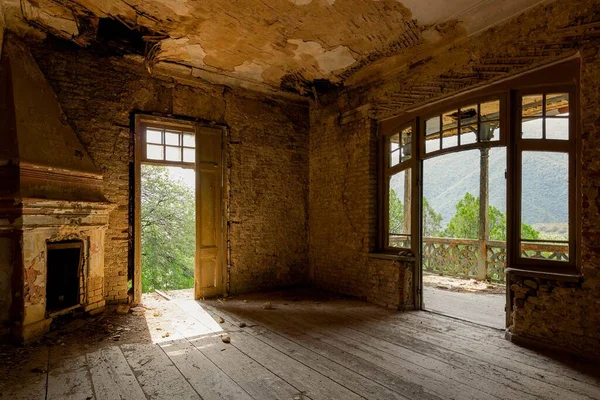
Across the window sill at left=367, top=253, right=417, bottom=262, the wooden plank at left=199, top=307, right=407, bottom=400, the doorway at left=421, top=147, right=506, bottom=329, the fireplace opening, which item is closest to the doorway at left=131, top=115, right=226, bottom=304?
the fireplace opening

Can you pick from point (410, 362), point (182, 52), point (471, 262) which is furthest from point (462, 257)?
point (182, 52)

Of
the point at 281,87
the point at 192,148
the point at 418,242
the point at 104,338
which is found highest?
the point at 281,87

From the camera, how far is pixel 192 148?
5.81 meters

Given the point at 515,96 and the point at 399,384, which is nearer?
the point at 399,384

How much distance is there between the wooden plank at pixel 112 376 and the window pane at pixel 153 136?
316 cm

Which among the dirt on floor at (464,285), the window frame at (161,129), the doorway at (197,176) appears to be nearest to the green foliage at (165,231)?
the doorway at (197,176)

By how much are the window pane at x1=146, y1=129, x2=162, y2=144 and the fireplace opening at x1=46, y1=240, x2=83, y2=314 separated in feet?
6.19

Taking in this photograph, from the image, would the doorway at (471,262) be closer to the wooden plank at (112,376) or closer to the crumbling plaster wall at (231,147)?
the crumbling plaster wall at (231,147)

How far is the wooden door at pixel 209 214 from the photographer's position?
5.47 m

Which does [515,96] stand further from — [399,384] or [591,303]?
[399,384]

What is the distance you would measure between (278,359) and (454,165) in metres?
23.9

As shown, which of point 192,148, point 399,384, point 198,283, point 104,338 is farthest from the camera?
point 192,148

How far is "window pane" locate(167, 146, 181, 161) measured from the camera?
5.51 meters

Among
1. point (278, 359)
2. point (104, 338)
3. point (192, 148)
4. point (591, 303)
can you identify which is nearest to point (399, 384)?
point (278, 359)
